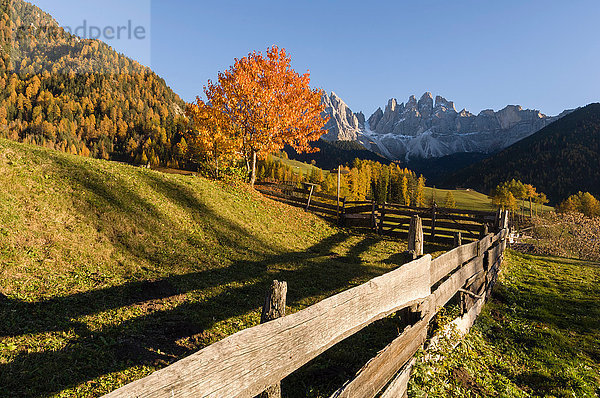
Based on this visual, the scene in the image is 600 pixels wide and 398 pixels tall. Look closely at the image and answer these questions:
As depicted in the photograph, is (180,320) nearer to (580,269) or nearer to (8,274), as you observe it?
(8,274)

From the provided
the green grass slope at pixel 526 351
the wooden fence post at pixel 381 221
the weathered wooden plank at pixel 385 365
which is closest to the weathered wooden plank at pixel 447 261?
the weathered wooden plank at pixel 385 365

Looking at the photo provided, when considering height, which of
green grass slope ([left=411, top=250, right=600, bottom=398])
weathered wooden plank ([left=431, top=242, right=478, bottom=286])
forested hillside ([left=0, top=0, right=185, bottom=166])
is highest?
forested hillside ([left=0, top=0, right=185, bottom=166])

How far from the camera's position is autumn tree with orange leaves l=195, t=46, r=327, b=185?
2125 cm

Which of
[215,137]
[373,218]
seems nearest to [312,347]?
[373,218]

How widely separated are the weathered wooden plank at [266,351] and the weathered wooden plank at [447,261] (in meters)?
1.78

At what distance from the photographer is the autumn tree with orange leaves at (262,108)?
2125 cm

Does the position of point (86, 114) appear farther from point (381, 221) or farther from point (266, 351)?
point (266, 351)

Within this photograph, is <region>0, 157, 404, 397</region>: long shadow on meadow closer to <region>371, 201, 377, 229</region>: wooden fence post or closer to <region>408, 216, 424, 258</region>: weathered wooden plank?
<region>408, 216, 424, 258</region>: weathered wooden plank

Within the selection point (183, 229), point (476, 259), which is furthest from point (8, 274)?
point (476, 259)

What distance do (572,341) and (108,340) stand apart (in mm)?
10090

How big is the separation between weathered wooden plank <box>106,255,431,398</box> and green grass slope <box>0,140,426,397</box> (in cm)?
207

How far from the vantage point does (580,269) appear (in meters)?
13.9

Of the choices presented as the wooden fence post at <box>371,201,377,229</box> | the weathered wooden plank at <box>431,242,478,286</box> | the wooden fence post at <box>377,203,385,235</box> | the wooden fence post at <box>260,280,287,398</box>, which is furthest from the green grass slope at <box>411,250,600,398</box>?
the wooden fence post at <box>371,201,377,229</box>

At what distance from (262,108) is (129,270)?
15520mm
